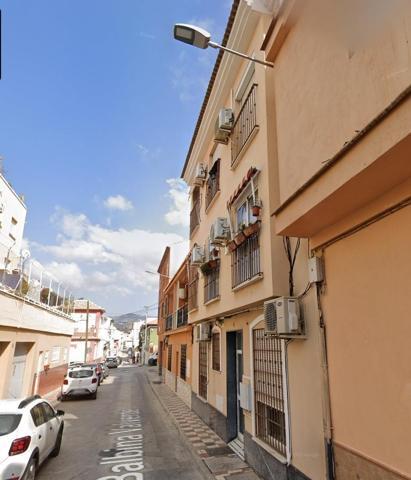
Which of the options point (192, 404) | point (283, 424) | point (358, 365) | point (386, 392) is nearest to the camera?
point (386, 392)

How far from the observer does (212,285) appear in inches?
410

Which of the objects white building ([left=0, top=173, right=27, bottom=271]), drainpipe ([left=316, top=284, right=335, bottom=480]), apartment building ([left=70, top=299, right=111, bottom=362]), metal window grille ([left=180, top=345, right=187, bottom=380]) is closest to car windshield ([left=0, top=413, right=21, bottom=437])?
drainpipe ([left=316, top=284, right=335, bottom=480])

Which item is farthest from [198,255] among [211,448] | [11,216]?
[11,216]

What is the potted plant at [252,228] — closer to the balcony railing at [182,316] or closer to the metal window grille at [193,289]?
the metal window grille at [193,289]

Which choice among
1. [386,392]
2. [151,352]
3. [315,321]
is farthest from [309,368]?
[151,352]

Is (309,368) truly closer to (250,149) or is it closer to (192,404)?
(250,149)

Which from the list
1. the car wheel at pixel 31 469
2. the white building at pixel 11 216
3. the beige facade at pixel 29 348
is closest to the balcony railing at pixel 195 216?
the beige facade at pixel 29 348

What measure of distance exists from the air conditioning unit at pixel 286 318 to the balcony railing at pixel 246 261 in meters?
1.04

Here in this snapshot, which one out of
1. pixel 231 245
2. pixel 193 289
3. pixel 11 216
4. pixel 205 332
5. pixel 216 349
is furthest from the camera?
pixel 11 216

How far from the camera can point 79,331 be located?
151 ft

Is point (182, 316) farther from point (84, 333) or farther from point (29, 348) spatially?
point (84, 333)

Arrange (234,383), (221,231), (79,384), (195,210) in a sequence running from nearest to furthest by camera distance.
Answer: (221,231)
(234,383)
(195,210)
(79,384)

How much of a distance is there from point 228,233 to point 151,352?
52.8 m

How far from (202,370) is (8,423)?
738 cm
